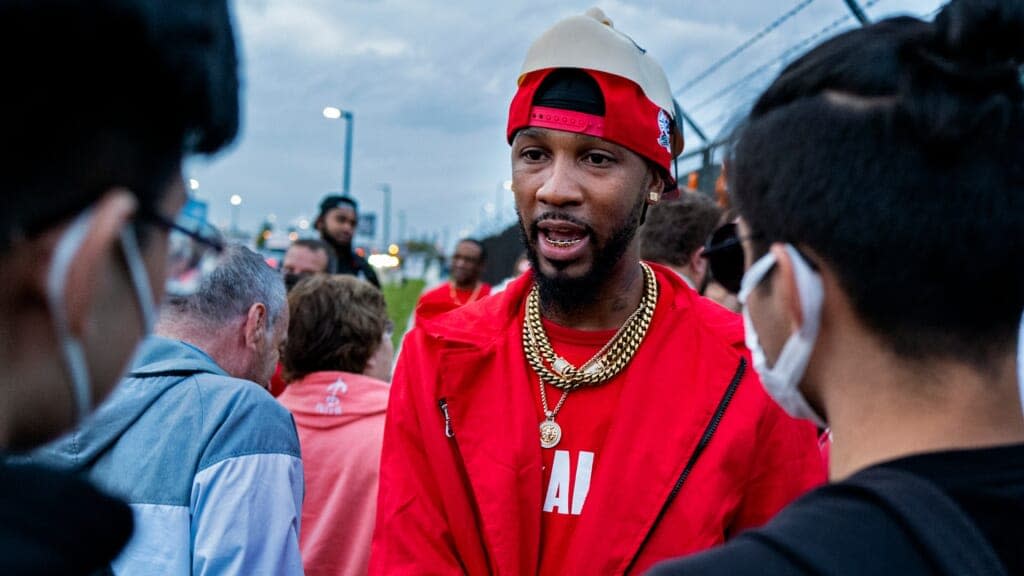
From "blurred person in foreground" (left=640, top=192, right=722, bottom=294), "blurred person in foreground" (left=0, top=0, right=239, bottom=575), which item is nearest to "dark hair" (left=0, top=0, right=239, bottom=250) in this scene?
"blurred person in foreground" (left=0, top=0, right=239, bottom=575)

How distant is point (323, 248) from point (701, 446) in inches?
199

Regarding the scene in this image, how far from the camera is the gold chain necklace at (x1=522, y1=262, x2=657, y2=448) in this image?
93.4 inches

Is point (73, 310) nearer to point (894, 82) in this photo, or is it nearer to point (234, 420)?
point (894, 82)

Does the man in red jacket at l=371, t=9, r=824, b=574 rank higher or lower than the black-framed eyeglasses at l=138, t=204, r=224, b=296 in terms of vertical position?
lower

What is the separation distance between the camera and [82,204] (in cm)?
92

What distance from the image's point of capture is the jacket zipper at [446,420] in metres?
2.33

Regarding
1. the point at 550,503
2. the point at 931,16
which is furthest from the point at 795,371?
the point at 550,503

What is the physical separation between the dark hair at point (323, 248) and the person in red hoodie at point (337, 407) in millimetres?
3079

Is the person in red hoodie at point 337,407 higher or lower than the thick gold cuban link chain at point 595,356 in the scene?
lower

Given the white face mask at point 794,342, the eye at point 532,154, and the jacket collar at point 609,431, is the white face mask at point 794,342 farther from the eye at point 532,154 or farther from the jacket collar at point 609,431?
the eye at point 532,154

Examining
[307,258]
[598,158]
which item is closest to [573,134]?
[598,158]

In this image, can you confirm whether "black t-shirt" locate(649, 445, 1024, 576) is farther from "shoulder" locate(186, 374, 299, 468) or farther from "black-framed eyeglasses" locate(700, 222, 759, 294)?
"shoulder" locate(186, 374, 299, 468)

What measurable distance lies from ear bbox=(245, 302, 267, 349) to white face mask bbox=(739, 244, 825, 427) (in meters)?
1.94

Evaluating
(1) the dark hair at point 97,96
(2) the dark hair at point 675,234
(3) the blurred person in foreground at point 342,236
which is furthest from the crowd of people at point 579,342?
(3) the blurred person in foreground at point 342,236
